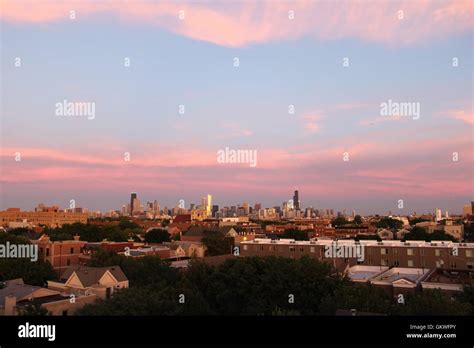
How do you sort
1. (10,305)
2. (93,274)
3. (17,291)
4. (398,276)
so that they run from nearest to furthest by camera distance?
(10,305) < (17,291) < (93,274) < (398,276)

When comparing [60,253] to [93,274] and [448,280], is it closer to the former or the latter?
[93,274]

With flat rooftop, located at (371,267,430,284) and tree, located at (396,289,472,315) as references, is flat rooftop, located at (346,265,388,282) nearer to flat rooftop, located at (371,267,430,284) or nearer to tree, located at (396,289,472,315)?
flat rooftop, located at (371,267,430,284)

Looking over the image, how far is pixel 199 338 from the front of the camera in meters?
3.97

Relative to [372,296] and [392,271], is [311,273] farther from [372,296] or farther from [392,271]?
[392,271]

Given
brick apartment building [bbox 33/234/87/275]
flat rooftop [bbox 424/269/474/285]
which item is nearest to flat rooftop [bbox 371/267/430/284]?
flat rooftop [bbox 424/269/474/285]

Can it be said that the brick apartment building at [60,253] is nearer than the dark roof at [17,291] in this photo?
No

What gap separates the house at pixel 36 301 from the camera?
1902 centimetres

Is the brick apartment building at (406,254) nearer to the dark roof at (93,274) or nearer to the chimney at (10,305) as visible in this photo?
the dark roof at (93,274)

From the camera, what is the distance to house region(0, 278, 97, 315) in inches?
749

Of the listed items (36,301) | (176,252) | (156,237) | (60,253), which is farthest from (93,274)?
(156,237)

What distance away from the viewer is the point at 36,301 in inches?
774

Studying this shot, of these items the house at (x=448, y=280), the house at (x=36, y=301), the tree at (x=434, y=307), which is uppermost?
the tree at (x=434, y=307)

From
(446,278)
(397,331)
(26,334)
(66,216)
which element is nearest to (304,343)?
(397,331)

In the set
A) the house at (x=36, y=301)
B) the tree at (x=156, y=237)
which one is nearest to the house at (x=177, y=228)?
the tree at (x=156, y=237)
